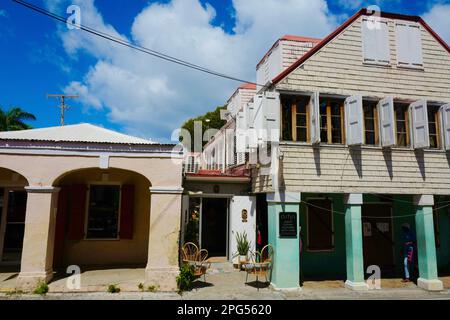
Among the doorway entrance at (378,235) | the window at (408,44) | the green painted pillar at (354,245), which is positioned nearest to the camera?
the green painted pillar at (354,245)

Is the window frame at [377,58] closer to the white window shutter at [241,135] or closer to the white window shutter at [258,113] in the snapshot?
the white window shutter at [258,113]

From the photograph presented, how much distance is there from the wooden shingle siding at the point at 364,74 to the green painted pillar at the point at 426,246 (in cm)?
325

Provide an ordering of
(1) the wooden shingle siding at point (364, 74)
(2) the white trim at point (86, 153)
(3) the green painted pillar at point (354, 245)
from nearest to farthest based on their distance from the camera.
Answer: (2) the white trim at point (86, 153) < (3) the green painted pillar at point (354, 245) < (1) the wooden shingle siding at point (364, 74)

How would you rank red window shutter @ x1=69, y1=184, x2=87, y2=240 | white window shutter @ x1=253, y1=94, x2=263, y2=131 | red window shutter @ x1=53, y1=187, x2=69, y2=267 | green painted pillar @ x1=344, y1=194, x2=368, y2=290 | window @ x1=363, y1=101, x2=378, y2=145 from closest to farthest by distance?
1. green painted pillar @ x1=344, y1=194, x2=368, y2=290
2. white window shutter @ x1=253, y1=94, x2=263, y2=131
3. red window shutter @ x1=53, y1=187, x2=69, y2=267
4. window @ x1=363, y1=101, x2=378, y2=145
5. red window shutter @ x1=69, y1=184, x2=87, y2=240

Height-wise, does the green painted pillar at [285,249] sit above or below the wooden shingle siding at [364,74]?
below

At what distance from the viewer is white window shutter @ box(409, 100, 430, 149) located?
29.6 feet

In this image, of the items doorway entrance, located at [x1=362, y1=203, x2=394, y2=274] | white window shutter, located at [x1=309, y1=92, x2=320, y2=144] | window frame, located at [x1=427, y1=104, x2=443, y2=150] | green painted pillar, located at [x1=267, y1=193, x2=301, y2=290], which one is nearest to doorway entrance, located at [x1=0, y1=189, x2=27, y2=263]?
green painted pillar, located at [x1=267, y1=193, x2=301, y2=290]

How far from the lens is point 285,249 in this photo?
817 centimetres

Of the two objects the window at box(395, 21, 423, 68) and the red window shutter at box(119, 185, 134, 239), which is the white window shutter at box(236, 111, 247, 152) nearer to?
the red window shutter at box(119, 185, 134, 239)

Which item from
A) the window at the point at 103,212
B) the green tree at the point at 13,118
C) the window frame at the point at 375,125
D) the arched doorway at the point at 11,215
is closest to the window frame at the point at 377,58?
the window frame at the point at 375,125

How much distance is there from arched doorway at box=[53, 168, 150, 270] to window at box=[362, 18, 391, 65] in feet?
27.2

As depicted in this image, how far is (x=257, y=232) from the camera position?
10.4 meters

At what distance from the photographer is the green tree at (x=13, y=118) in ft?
76.0

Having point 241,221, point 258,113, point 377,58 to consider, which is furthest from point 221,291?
point 377,58
